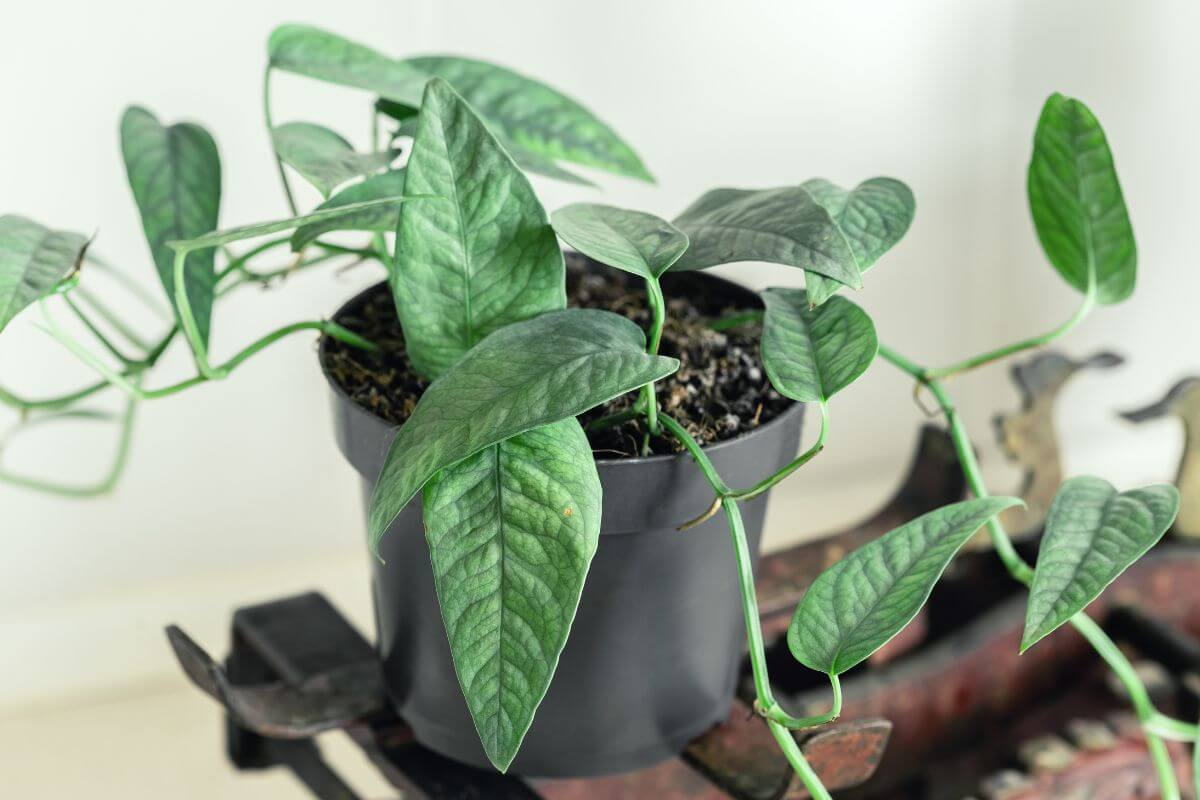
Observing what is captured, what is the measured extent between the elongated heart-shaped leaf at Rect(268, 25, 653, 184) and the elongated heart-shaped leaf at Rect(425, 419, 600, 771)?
0.67 ft

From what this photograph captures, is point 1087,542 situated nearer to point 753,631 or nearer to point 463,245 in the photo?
point 753,631

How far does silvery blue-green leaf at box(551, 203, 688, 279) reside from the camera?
0.56 m

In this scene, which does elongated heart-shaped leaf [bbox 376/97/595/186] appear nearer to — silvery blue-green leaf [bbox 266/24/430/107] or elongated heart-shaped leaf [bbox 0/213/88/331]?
silvery blue-green leaf [bbox 266/24/430/107]

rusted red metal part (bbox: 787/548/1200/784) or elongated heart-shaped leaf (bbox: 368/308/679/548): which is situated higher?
elongated heart-shaped leaf (bbox: 368/308/679/548)

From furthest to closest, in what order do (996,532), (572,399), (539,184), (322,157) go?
(539,184)
(996,532)
(322,157)
(572,399)

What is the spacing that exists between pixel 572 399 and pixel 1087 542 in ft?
0.82

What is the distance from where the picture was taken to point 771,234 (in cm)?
57

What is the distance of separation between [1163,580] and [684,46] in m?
0.62

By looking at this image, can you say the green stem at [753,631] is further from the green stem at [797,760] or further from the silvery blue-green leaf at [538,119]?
the silvery blue-green leaf at [538,119]

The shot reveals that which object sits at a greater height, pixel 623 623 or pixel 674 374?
pixel 674 374

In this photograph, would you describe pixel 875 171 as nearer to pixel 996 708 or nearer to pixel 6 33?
pixel 996 708

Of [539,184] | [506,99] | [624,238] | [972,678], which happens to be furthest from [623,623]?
[539,184]

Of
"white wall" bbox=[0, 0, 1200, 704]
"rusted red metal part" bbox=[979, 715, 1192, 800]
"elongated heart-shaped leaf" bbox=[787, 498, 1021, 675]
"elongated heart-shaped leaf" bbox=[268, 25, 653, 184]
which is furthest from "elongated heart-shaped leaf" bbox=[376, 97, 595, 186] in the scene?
"rusted red metal part" bbox=[979, 715, 1192, 800]

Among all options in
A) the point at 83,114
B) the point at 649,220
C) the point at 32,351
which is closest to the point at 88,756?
the point at 32,351
